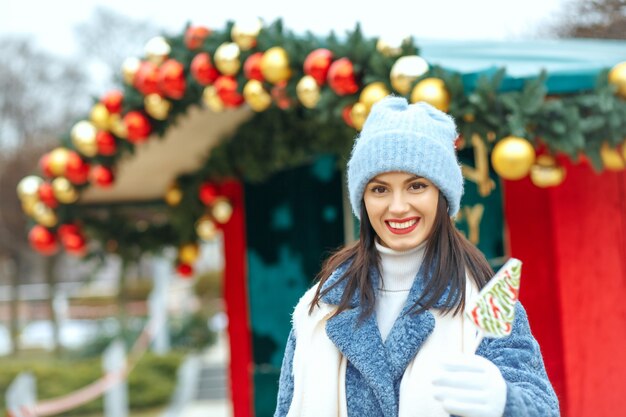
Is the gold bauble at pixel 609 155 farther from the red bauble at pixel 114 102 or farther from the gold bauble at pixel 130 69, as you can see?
the red bauble at pixel 114 102

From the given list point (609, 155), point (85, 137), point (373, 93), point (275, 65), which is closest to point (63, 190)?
point (85, 137)

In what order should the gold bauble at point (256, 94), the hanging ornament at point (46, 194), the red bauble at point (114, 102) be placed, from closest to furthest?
the gold bauble at point (256, 94), the red bauble at point (114, 102), the hanging ornament at point (46, 194)

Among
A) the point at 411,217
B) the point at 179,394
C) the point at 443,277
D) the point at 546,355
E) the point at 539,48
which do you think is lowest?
the point at 179,394

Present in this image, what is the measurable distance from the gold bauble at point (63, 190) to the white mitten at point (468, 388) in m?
4.87

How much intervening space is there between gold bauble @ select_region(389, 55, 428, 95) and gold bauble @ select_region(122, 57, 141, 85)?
211 cm

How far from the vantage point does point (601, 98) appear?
12.6ft

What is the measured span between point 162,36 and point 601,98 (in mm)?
2757

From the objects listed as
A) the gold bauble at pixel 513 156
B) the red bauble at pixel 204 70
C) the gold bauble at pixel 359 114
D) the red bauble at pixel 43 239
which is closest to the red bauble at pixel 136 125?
the red bauble at pixel 204 70

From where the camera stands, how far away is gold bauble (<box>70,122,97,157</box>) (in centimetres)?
593

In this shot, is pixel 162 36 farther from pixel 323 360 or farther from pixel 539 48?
pixel 323 360

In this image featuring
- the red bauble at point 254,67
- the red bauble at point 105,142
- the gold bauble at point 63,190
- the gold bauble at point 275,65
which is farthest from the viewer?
the gold bauble at point 63,190

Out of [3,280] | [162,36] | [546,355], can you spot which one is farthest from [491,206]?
[3,280]

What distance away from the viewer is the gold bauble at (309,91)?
4.48m

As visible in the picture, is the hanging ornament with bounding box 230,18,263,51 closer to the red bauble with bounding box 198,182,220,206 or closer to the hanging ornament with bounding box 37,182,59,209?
the hanging ornament with bounding box 37,182,59,209
